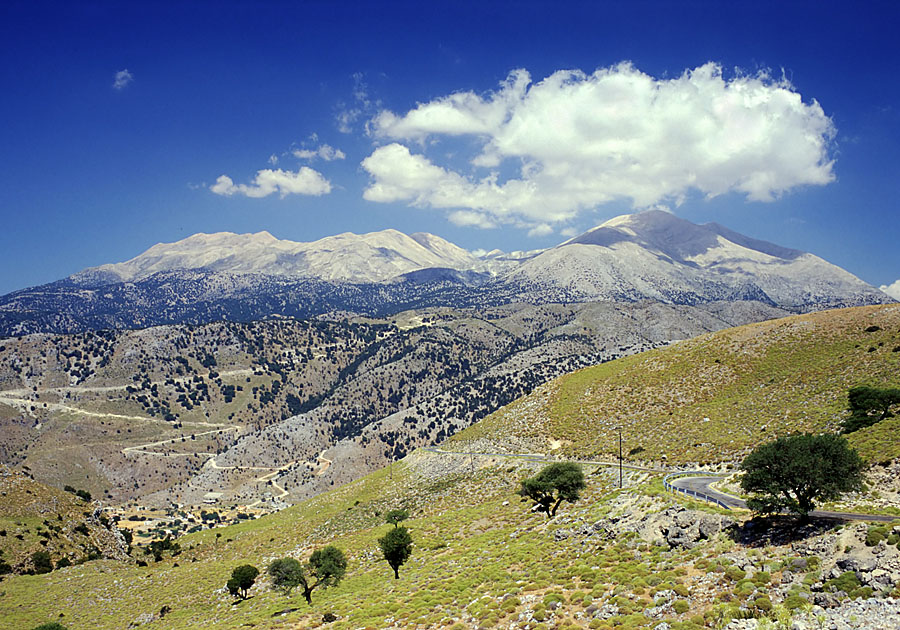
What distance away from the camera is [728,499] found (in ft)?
147

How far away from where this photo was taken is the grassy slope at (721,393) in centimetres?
6969

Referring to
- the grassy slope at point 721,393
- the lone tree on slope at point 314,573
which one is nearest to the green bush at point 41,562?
the lone tree on slope at point 314,573

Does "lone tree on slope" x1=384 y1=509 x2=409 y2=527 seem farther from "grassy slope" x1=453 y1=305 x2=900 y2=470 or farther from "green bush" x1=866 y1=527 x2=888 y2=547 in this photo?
"green bush" x1=866 y1=527 x2=888 y2=547

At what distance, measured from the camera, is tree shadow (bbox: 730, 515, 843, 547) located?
93.0 feet

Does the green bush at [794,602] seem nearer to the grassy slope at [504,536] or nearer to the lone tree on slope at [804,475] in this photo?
the grassy slope at [504,536]

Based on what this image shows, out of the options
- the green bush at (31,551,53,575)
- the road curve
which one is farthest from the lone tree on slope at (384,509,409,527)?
the green bush at (31,551,53,575)

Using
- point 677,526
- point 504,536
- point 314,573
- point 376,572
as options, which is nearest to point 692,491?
point 677,526

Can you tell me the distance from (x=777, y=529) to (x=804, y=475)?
12.4ft

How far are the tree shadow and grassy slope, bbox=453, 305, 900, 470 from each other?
2370 centimetres

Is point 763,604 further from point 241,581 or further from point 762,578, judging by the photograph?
point 241,581

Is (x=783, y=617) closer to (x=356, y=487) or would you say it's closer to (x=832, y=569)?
(x=832, y=569)

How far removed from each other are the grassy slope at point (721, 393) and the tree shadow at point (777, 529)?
23701 millimetres

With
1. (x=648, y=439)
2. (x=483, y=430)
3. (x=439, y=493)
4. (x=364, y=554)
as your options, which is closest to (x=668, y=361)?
(x=648, y=439)

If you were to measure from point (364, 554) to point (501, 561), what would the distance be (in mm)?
28815
